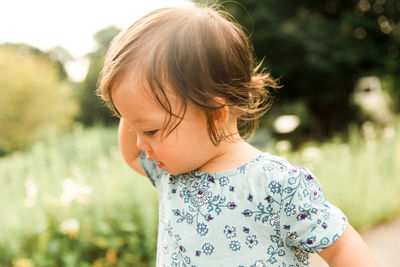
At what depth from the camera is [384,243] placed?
3482 millimetres

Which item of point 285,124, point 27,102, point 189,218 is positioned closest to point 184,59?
point 189,218

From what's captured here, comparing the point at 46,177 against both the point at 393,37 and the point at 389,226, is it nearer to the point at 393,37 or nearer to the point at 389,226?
the point at 389,226

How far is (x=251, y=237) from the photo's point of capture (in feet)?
3.39

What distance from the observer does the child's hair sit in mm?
990

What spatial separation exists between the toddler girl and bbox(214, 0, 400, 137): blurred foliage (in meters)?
8.70

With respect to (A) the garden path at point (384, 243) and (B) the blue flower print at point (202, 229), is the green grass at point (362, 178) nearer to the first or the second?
(A) the garden path at point (384, 243)

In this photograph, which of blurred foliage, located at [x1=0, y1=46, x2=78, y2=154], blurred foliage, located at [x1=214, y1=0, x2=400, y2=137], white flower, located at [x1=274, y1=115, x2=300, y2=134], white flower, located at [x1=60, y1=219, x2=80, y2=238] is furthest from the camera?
white flower, located at [x1=274, y1=115, x2=300, y2=134]

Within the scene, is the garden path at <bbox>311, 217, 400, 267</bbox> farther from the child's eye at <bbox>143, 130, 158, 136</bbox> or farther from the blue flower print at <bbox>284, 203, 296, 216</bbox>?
the child's eye at <bbox>143, 130, 158, 136</bbox>

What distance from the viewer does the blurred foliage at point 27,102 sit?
916cm

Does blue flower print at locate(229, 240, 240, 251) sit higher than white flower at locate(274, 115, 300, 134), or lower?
higher

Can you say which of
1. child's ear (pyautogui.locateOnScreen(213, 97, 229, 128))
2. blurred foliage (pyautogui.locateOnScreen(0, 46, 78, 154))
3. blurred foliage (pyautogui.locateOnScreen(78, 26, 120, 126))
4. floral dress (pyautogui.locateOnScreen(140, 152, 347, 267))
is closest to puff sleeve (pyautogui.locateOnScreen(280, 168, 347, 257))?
floral dress (pyautogui.locateOnScreen(140, 152, 347, 267))

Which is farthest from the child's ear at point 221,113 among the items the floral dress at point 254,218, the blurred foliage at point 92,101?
the blurred foliage at point 92,101

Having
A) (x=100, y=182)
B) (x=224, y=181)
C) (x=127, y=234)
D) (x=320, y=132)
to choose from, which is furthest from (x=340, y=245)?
(x=320, y=132)

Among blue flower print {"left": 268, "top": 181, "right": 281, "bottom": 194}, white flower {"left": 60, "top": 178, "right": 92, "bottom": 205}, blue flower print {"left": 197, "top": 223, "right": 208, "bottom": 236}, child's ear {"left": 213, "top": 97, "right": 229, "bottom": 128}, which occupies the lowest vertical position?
white flower {"left": 60, "top": 178, "right": 92, "bottom": 205}
